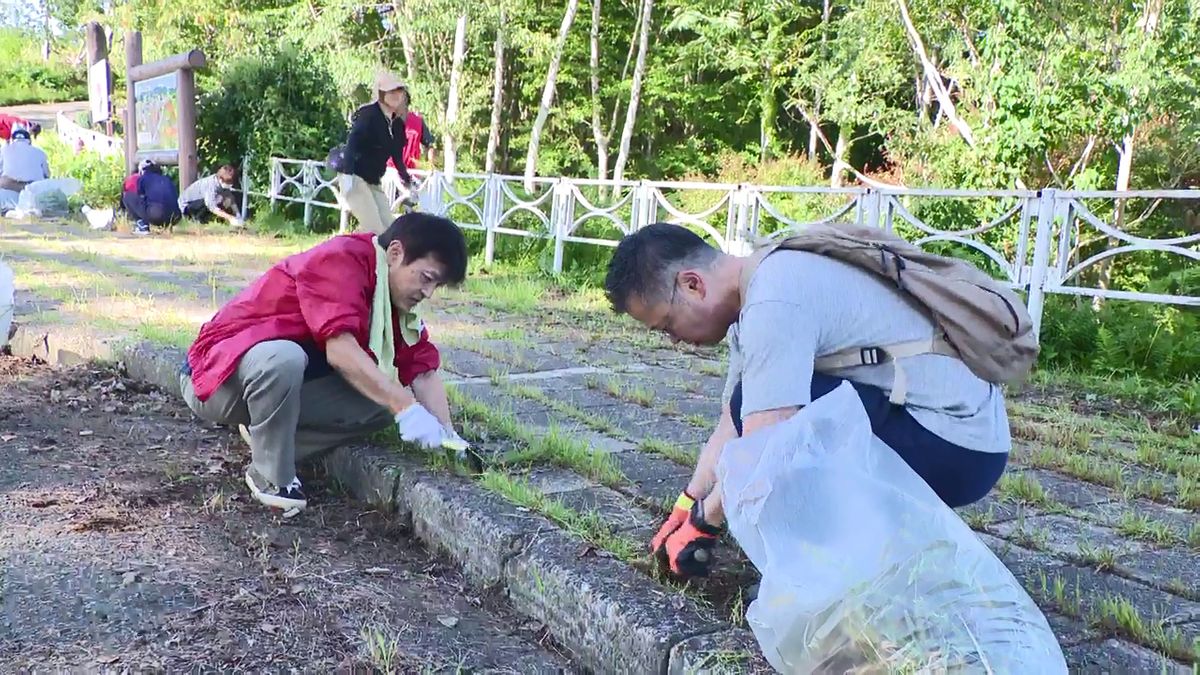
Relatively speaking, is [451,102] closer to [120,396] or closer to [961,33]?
[961,33]

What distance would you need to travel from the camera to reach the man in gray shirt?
1.74 meters

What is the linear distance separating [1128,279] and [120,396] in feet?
31.0

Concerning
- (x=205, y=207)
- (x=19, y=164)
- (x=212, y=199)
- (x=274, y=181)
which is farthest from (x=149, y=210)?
(x=19, y=164)

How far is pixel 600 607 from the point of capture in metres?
2.06

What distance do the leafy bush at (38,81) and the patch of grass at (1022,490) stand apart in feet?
151

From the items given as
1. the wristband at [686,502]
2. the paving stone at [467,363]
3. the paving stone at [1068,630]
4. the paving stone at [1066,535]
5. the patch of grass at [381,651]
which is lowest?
the patch of grass at [381,651]

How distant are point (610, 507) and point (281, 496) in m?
1.03

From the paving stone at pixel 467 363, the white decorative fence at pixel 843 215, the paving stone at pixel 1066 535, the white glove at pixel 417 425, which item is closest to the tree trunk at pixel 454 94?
the white decorative fence at pixel 843 215

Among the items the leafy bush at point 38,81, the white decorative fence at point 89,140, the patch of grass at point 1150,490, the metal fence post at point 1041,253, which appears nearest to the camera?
the patch of grass at point 1150,490

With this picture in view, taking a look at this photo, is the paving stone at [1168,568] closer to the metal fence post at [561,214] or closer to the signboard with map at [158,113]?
the metal fence post at [561,214]

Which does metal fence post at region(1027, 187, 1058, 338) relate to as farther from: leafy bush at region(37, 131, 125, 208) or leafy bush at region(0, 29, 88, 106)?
leafy bush at region(0, 29, 88, 106)

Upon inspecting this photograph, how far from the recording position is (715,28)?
1864 centimetres

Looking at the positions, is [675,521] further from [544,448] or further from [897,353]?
[544,448]

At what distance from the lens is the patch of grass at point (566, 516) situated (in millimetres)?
2322
